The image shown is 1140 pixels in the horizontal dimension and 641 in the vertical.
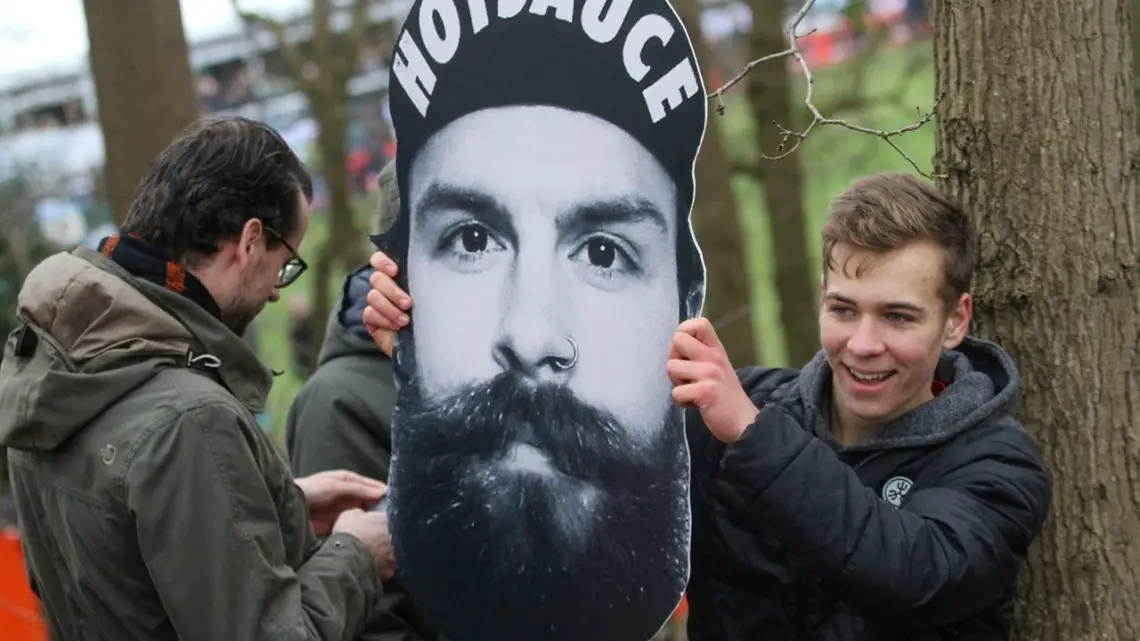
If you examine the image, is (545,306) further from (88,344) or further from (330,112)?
(330,112)

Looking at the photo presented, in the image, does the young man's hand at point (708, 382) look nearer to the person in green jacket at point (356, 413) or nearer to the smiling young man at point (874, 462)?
the smiling young man at point (874, 462)

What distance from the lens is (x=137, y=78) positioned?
15.9ft

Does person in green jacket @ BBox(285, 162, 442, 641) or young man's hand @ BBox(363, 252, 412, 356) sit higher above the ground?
young man's hand @ BBox(363, 252, 412, 356)

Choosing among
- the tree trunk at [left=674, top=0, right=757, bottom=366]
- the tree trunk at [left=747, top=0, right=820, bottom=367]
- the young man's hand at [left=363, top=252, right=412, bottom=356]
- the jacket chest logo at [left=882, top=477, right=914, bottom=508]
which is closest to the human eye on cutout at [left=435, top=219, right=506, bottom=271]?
the young man's hand at [left=363, top=252, right=412, bottom=356]

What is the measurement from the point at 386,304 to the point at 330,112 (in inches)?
292

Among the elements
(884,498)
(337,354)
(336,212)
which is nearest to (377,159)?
(336,212)

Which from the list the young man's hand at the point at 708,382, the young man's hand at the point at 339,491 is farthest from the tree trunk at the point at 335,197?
the young man's hand at the point at 708,382

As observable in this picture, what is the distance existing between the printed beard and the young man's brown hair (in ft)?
1.39

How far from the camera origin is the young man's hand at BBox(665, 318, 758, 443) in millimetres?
A: 2137

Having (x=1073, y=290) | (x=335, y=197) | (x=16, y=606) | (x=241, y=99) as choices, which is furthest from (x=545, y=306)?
(x=241, y=99)

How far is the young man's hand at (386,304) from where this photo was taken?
8.31ft

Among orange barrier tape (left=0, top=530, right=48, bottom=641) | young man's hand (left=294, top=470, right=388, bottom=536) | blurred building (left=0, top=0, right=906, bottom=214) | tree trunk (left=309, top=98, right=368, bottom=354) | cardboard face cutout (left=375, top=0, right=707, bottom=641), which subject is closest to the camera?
cardboard face cutout (left=375, top=0, right=707, bottom=641)

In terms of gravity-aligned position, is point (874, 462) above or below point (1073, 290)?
below

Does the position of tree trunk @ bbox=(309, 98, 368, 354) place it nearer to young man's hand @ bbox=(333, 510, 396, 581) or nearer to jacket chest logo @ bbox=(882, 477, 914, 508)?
young man's hand @ bbox=(333, 510, 396, 581)
